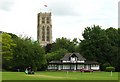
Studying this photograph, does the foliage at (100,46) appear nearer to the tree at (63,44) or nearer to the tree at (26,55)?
the tree at (26,55)

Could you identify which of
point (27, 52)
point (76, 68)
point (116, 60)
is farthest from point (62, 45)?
point (27, 52)

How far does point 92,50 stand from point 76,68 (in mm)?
9101

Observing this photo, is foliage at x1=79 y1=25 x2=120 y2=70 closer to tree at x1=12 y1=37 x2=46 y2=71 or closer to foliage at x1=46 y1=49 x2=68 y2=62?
foliage at x1=46 y1=49 x2=68 y2=62

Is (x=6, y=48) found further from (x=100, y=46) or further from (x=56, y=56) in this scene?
(x=56, y=56)

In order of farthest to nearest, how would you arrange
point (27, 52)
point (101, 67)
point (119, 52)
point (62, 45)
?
1. point (62, 45)
2. point (101, 67)
3. point (119, 52)
4. point (27, 52)

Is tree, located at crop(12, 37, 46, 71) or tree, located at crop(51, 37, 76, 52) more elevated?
tree, located at crop(51, 37, 76, 52)

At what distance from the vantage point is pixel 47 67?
12044 cm

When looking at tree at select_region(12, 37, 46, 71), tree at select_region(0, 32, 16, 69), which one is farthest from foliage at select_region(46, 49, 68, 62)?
tree at select_region(0, 32, 16, 69)

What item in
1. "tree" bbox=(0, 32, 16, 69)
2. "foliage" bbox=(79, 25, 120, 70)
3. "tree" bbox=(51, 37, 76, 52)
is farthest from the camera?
"tree" bbox=(51, 37, 76, 52)

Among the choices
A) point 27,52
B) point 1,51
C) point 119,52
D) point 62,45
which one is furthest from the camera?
point 62,45

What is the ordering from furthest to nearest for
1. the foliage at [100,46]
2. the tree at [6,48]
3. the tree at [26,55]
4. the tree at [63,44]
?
the tree at [63,44]
the foliage at [100,46]
the tree at [26,55]
the tree at [6,48]

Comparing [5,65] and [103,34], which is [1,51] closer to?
[5,65]

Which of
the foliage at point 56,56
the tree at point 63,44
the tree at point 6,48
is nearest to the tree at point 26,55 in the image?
the tree at point 6,48

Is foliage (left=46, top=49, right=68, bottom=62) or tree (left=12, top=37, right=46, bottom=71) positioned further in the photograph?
foliage (left=46, top=49, right=68, bottom=62)
